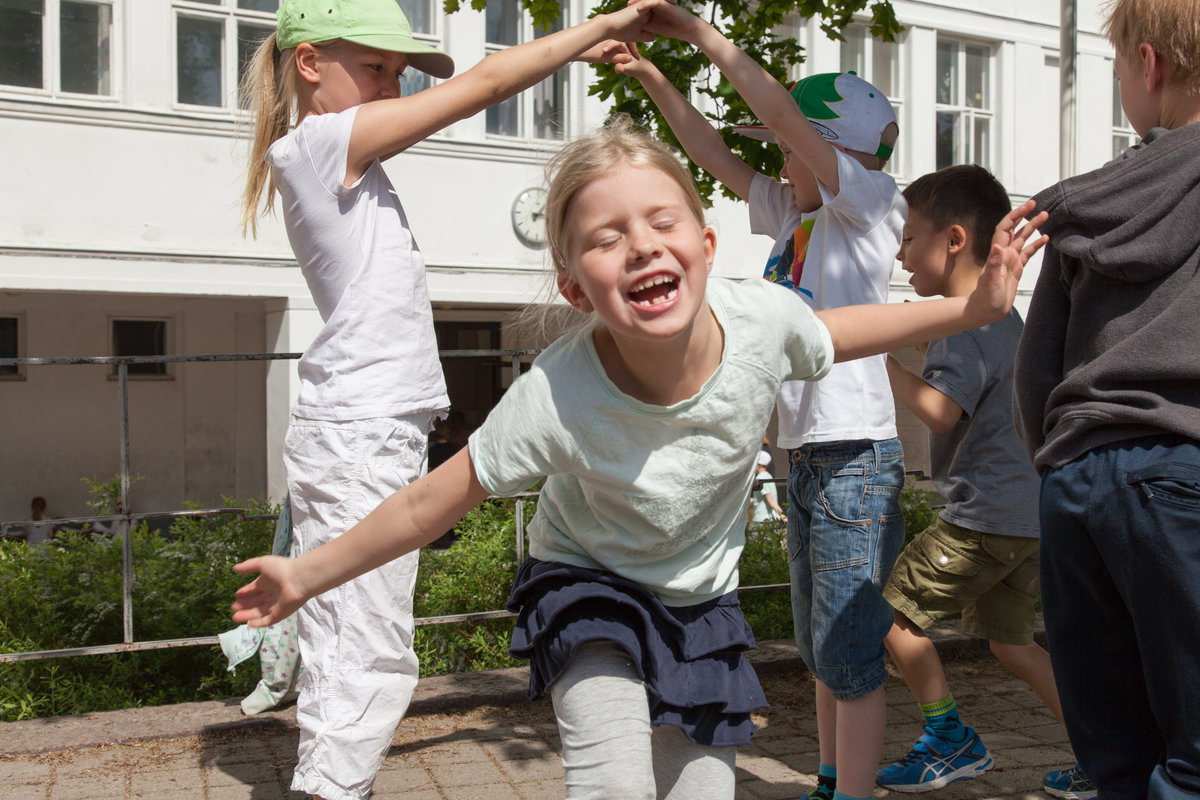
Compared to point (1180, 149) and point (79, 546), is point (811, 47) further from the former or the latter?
point (1180, 149)

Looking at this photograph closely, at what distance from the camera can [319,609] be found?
9.02 ft

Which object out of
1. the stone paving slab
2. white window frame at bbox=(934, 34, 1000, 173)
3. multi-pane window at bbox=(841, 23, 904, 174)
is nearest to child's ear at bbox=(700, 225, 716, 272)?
the stone paving slab

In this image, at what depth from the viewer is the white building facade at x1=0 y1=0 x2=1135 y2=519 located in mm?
13039

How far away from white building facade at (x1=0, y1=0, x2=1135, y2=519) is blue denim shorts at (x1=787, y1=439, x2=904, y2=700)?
961 centimetres

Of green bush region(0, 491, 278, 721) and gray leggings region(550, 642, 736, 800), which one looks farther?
green bush region(0, 491, 278, 721)

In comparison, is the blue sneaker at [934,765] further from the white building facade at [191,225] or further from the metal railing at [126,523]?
the white building facade at [191,225]

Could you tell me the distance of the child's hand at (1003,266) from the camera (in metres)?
2.27

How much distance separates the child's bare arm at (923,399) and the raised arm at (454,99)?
1.30 meters

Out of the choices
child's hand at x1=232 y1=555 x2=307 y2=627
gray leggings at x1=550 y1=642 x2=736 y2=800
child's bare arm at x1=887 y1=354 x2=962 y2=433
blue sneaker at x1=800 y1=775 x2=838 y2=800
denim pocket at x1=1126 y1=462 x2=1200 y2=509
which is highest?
child's bare arm at x1=887 y1=354 x2=962 y2=433

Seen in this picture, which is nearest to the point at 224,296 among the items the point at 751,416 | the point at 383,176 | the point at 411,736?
the point at 411,736

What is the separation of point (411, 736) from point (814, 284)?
2227 millimetres

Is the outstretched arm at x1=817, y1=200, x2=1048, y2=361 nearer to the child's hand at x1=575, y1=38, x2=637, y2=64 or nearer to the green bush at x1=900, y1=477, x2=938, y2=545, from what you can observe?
the child's hand at x1=575, y1=38, x2=637, y2=64

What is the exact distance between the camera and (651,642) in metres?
2.26

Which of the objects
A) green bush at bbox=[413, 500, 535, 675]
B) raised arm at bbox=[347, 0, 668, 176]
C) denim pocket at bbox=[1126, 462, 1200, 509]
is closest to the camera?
denim pocket at bbox=[1126, 462, 1200, 509]
